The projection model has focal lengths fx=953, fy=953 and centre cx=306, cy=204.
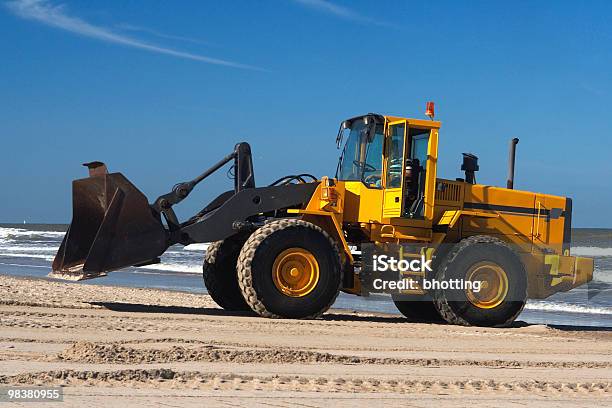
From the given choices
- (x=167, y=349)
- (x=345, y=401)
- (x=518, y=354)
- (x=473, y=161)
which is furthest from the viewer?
(x=473, y=161)

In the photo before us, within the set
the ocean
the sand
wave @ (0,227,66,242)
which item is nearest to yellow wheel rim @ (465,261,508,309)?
the sand

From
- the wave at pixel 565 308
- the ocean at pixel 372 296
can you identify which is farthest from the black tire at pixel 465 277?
the wave at pixel 565 308

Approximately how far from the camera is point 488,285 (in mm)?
12812

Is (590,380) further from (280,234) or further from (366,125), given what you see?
(366,125)

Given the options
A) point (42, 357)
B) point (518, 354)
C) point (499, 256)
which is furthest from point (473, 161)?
point (42, 357)

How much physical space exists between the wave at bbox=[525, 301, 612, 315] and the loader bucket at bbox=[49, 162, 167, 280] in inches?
326

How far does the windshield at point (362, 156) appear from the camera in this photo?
41.7 ft

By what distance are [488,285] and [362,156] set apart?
7.96ft

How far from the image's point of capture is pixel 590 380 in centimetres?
A: 786

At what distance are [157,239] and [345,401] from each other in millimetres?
6041

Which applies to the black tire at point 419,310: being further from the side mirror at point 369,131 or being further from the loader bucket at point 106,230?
the loader bucket at point 106,230

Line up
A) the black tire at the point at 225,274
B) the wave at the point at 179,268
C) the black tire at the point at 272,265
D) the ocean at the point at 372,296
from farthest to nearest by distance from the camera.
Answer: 1. the wave at the point at 179,268
2. the ocean at the point at 372,296
3. the black tire at the point at 225,274
4. the black tire at the point at 272,265

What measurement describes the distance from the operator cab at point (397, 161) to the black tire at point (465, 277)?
2.49ft

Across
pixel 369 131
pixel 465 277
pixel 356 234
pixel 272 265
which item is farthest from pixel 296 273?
pixel 465 277
